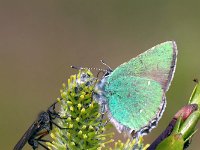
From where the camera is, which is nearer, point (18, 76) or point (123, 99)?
point (123, 99)

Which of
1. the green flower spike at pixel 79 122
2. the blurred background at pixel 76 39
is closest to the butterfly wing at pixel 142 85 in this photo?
the green flower spike at pixel 79 122

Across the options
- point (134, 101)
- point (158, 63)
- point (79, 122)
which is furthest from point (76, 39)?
point (79, 122)

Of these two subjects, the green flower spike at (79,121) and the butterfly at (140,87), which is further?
the butterfly at (140,87)

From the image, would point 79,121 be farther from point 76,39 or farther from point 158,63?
point 76,39

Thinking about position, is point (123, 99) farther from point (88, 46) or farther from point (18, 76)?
point (88, 46)

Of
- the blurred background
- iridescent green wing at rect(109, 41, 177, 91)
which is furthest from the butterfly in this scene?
the blurred background

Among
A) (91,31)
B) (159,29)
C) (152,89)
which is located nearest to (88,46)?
(91,31)

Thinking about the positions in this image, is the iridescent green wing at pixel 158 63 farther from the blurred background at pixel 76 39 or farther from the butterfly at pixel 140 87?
the blurred background at pixel 76 39

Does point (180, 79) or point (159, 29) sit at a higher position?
point (159, 29)
